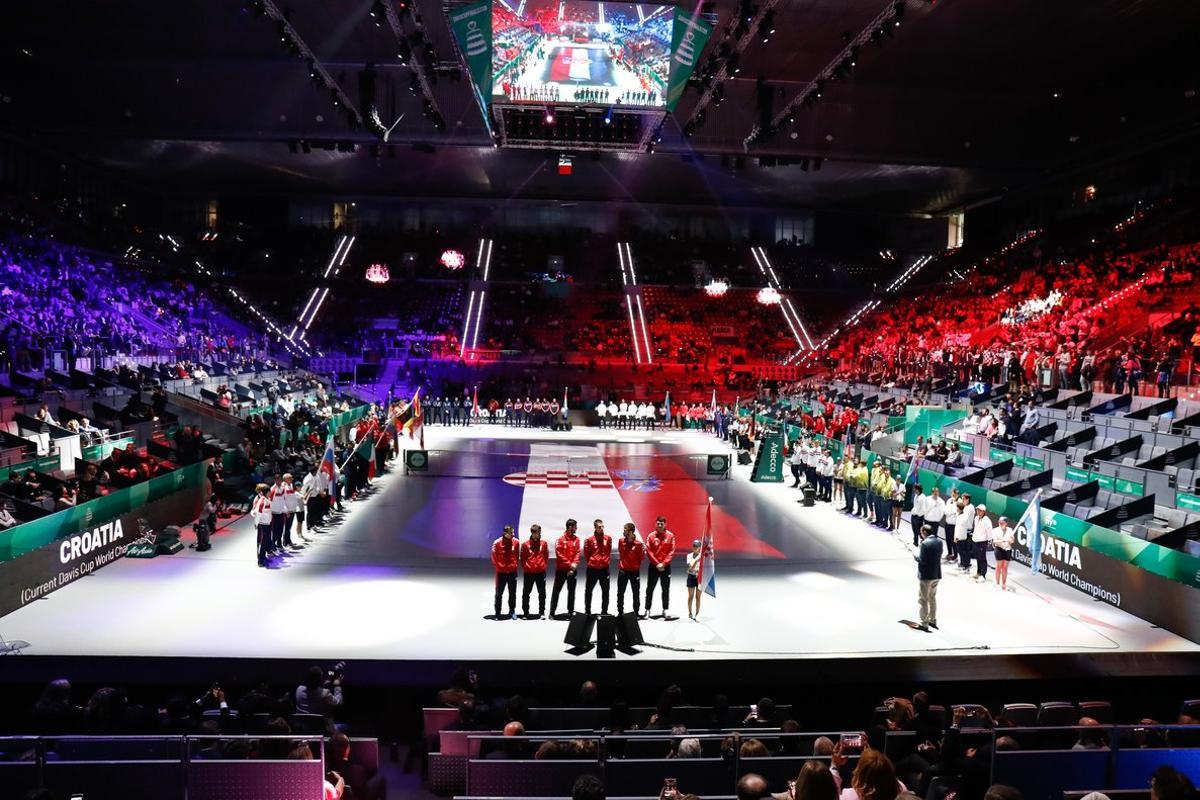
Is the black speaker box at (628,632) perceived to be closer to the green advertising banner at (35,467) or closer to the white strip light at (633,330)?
the green advertising banner at (35,467)

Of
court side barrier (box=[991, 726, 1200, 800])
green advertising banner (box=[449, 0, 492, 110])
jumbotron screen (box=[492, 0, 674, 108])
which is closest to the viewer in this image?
court side barrier (box=[991, 726, 1200, 800])

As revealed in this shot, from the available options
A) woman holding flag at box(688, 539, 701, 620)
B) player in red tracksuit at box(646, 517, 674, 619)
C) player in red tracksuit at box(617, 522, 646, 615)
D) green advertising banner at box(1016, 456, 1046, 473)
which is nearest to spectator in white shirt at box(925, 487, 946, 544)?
green advertising banner at box(1016, 456, 1046, 473)

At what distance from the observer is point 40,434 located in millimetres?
17031

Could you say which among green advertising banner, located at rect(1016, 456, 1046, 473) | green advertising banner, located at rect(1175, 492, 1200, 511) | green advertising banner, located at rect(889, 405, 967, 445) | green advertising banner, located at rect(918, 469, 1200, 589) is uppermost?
Result: green advertising banner, located at rect(889, 405, 967, 445)

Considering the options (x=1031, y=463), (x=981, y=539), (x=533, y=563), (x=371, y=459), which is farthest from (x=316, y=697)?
(x=1031, y=463)

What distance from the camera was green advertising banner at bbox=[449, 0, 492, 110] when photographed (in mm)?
16453

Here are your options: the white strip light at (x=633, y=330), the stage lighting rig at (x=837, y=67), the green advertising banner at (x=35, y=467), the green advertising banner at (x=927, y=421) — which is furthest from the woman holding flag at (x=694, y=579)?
the white strip light at (x=633, y=330)

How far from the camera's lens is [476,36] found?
1692 cm

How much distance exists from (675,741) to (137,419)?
18.9m

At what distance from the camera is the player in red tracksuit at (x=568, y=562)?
11125mm

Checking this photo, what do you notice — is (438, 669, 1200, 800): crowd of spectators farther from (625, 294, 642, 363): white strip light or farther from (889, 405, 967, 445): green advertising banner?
(625, 294, 642, 363): white strip light

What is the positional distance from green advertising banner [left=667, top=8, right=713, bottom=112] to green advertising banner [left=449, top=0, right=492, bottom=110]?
24cm

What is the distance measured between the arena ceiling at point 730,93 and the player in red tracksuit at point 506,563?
19.0 meters

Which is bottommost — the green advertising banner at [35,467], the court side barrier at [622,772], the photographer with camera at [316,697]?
A: the photographer with camera at [316,697]
